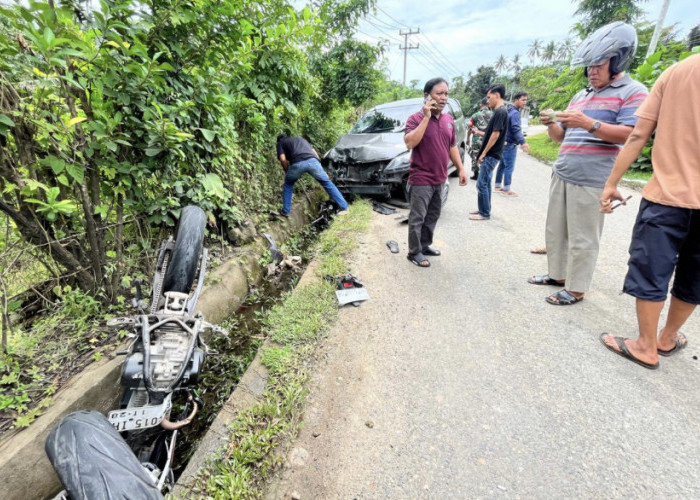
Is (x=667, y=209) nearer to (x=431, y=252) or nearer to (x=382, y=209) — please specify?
(x=431, y=252)

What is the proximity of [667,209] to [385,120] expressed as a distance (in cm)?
506

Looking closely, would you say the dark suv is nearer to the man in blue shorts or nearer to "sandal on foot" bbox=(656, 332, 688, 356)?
the man in blue shorts

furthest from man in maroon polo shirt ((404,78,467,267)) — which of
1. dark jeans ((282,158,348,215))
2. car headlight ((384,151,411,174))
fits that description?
dark jeans ((282,158,348,215))

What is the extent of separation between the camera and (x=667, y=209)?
179 cm

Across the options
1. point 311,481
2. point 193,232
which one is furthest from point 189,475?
point 193,232

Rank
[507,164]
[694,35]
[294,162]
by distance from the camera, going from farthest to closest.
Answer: [694,35] → [507,164] → [294,162]

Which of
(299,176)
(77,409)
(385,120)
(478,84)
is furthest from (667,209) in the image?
(478,84)

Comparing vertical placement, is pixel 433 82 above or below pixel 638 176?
above

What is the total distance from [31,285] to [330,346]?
196cm

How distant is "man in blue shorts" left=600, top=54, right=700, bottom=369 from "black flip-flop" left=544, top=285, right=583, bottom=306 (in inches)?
24.0

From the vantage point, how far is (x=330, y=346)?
7.57 ft

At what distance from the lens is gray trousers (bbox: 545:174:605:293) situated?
2.43 m

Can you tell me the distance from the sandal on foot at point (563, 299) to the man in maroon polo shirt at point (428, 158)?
122 centimetres

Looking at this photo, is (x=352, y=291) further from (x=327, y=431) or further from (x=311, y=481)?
(x=311, y=481)
